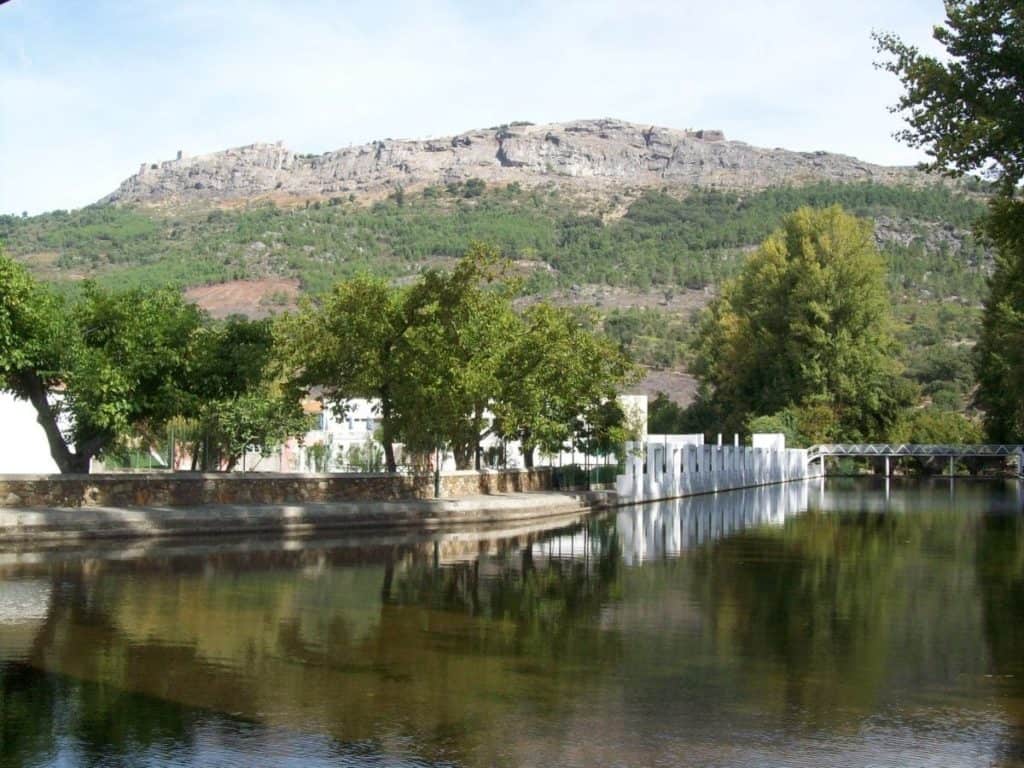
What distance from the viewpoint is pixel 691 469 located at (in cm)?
5438

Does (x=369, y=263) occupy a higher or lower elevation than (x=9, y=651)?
higher

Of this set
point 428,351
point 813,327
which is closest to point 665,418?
point 813,327

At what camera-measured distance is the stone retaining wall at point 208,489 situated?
27.4 m

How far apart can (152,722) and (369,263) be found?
142 meters

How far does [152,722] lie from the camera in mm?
9203

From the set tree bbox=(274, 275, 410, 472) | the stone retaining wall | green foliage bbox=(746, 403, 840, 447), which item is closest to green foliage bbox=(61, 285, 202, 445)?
the stone retaining wall

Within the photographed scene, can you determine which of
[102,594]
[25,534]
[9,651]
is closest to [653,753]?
[9,651]

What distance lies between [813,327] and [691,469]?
3122 cm

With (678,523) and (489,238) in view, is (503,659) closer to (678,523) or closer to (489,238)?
(678,523)

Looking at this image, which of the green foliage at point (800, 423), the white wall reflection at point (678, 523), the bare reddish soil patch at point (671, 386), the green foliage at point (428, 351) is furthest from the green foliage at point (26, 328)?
the bare reddish soil patch at point (671, 386)

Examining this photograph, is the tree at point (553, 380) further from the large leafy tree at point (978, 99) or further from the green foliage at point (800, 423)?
the green foliage at point (800, 423)

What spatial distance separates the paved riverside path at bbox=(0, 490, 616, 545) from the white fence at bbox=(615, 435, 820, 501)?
28.7ft

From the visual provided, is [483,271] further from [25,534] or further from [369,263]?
[369,263]

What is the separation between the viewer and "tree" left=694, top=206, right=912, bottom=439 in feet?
269
